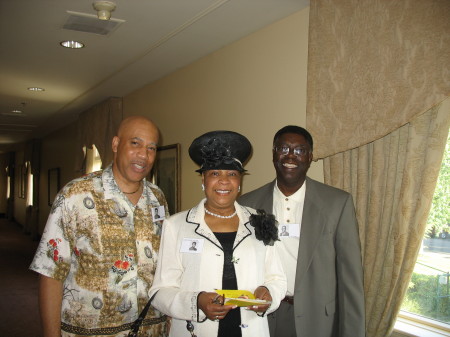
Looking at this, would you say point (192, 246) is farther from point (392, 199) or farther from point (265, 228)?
point (392, 199)

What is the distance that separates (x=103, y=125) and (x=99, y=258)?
554cm

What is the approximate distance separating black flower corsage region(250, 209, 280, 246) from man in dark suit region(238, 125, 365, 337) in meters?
0.37

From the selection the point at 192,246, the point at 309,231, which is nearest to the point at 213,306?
the point at 192,246

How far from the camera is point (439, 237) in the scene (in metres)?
2.52

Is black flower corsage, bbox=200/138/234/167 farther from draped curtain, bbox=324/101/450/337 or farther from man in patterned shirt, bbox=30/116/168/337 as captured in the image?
draped curtain, bbox=324/101/450/337

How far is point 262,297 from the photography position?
1.78 m

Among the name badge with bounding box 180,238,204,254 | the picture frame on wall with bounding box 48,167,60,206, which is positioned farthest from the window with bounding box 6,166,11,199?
the name badge with bounding box 180,238,204,254

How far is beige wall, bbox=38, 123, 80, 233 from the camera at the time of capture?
9.77 m

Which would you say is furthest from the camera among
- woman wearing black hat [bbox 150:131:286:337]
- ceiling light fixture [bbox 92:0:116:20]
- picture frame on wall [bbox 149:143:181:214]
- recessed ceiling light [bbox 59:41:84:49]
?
picture frame on wall [bbox 149:143:181:214]

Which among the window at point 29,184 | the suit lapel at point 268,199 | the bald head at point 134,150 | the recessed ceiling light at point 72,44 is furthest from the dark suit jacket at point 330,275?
the window at point 29,184

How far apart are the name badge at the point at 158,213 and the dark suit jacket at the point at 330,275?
831 millimetres

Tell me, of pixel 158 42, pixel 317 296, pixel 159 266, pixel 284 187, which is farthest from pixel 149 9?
pixel 317 296

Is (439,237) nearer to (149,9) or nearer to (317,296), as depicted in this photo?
(317,296)

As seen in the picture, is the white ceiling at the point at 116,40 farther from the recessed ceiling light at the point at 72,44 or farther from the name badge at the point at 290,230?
the name badge at the point at 290,230
